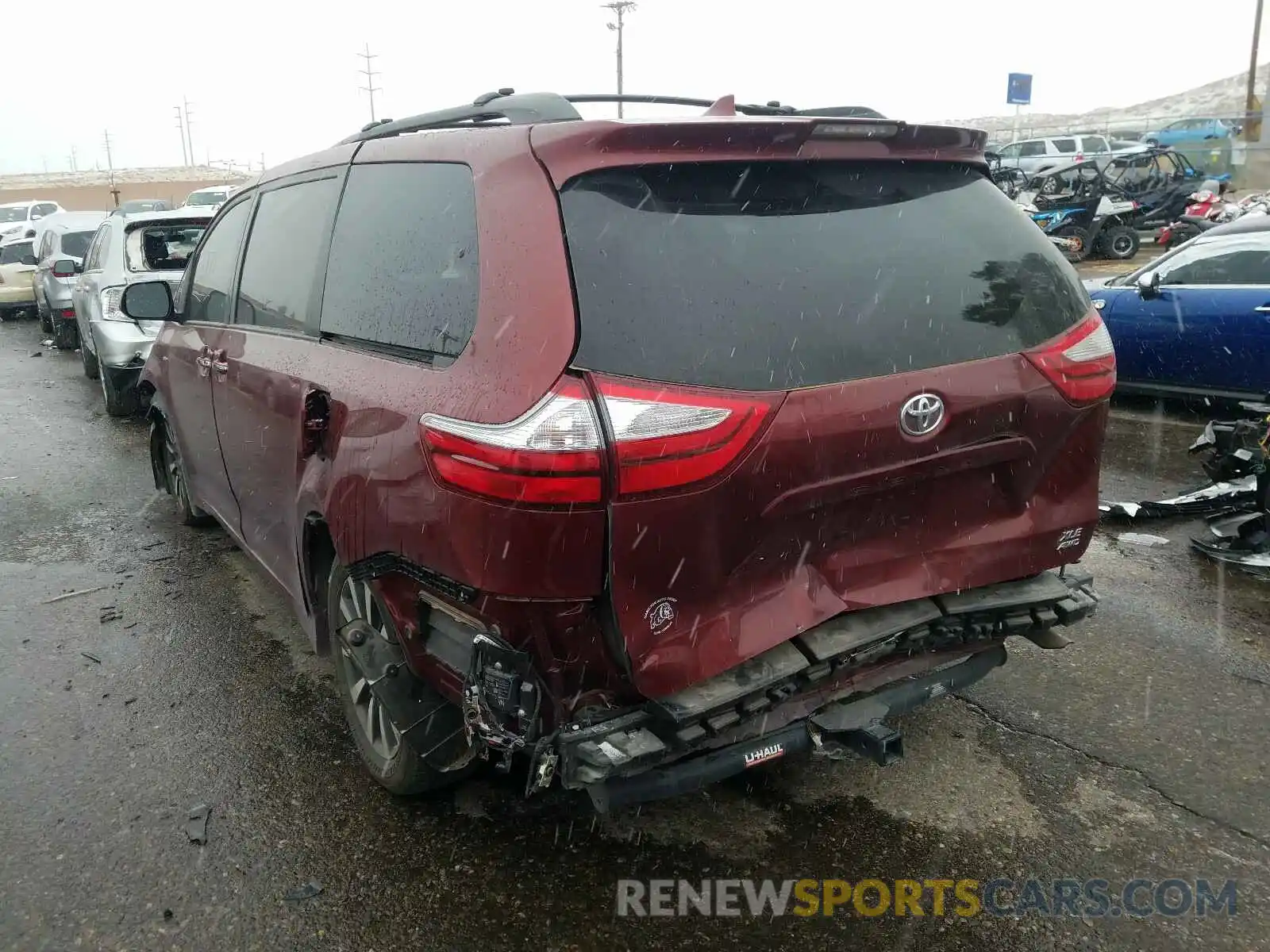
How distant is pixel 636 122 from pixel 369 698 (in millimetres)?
1964

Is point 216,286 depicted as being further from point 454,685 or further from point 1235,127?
point 1235,127

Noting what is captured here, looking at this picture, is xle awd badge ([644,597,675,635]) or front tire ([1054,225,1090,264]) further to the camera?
front tire ([1054,225,1090,264])

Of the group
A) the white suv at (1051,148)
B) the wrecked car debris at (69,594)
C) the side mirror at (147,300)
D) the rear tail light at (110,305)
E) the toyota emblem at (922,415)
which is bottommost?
the wrecked car debris at (69,594)

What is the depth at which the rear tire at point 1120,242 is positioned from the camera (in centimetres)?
1789

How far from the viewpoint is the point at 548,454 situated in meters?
2.04

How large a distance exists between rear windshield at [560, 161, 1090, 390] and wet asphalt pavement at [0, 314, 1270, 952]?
1404 millimetres

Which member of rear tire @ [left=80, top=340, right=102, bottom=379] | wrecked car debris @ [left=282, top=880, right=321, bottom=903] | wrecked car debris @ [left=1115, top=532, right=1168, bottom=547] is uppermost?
rear tire @ [left=80, top=340, right=102, bottom=379]

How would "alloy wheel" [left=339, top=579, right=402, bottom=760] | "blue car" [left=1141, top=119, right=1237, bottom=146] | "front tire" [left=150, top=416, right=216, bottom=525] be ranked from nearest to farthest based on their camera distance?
"alloy wheel" [left=339, top=579, right=402, bottom=760]
"front tire" [left=150, top=416, right=216, bottom=525]
"blue car" [left=1141, top=119, right=1237, bottom=146]

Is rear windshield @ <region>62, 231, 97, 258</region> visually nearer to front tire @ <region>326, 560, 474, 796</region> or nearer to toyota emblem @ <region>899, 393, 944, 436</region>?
front tire @ <region>326, 560, 474, 796</region>

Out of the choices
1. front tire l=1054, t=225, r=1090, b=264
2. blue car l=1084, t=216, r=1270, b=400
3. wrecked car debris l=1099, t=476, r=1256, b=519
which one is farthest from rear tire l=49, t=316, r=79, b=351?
front tire l=1054, t=225, r=1090, b=264

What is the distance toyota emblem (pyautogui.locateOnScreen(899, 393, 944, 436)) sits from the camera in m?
2.35

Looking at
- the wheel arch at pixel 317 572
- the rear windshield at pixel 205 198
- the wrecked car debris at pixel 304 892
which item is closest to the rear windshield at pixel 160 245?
the wheel arch at pixel 317 572

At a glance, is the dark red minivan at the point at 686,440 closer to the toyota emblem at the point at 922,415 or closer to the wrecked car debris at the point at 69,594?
the toyota emblem at the point at 922,415

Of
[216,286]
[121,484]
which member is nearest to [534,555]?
[216,286]
